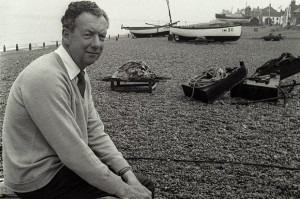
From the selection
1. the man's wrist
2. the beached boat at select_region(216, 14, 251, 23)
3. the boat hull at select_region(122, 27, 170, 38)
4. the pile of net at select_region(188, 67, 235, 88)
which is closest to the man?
the man's wrist

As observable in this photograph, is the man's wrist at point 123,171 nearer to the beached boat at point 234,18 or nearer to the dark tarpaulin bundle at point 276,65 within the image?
the dark tarpaulin bundle at point 276,65

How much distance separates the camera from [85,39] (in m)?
2.46

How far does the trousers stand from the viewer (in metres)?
2.40

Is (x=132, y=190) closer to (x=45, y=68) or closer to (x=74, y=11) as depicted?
(x=45, y=68)

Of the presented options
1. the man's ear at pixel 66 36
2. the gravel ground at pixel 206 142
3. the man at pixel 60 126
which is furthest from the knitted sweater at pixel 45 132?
the gravel ground at pixel 206 142

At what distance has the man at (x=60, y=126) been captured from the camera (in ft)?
7.20

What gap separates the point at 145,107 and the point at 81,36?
21.2ft

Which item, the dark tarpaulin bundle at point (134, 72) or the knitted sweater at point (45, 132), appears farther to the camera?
the dark tarpaulin bundle at point (134, 72)

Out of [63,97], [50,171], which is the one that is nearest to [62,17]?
[63,97]

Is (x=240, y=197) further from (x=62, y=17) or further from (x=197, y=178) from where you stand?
(x=62, y=17)

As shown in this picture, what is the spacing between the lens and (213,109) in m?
8.62

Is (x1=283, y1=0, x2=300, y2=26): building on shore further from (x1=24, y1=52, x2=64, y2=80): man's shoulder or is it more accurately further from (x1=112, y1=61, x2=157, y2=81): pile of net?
(x1=24, y1=52, x2=64, y2=80): man's shoulder

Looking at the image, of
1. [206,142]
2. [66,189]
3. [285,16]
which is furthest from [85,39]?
[285,16]

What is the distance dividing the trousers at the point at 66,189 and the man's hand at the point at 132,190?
4.6 inches
